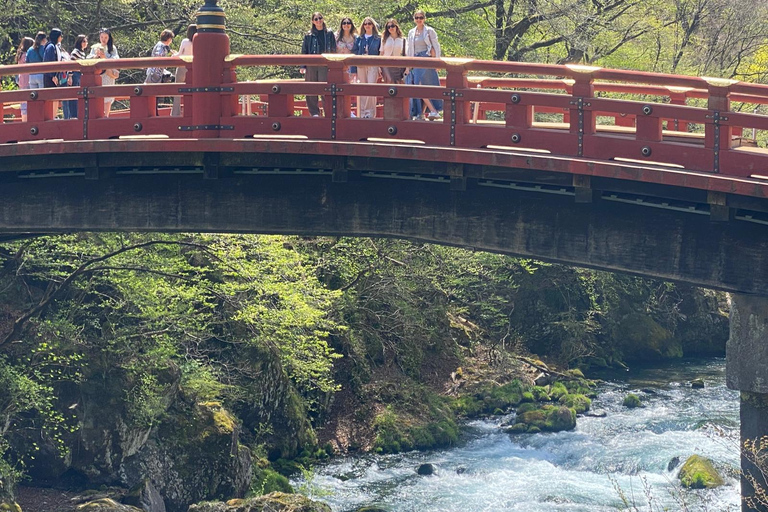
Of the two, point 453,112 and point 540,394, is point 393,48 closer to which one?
point 453,112

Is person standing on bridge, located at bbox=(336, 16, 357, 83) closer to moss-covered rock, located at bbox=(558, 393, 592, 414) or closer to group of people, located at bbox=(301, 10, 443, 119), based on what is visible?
group of people, located at bbox=(301, 10, 443, 119)

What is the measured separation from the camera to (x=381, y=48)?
→ 587 inches

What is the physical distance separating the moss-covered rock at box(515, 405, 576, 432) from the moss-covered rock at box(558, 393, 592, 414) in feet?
2.37

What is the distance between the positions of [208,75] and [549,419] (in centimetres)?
1277

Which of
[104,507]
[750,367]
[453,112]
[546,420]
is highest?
[453,112]

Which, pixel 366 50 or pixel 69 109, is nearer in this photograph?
pixel 366 50

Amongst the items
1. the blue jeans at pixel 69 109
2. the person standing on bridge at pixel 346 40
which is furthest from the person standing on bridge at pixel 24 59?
the person standing on bridge at pixel 346 40

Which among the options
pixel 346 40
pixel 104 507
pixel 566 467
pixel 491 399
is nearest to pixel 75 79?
pixel 346 40

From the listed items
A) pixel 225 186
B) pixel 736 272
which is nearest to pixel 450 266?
pixel 225 186

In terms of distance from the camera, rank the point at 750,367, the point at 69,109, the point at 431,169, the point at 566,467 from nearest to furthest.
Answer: the point at 750,367
the point at 431,169
the point at 69,109
the point at 566,467

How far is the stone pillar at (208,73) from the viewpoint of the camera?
45.0 ft

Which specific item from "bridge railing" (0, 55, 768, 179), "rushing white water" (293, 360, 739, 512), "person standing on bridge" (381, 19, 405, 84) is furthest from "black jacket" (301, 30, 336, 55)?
"rushing white water" (293, 360, 739, 512)

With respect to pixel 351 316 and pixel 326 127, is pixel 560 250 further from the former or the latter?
pixel 351 316

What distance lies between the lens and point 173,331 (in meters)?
19.5
